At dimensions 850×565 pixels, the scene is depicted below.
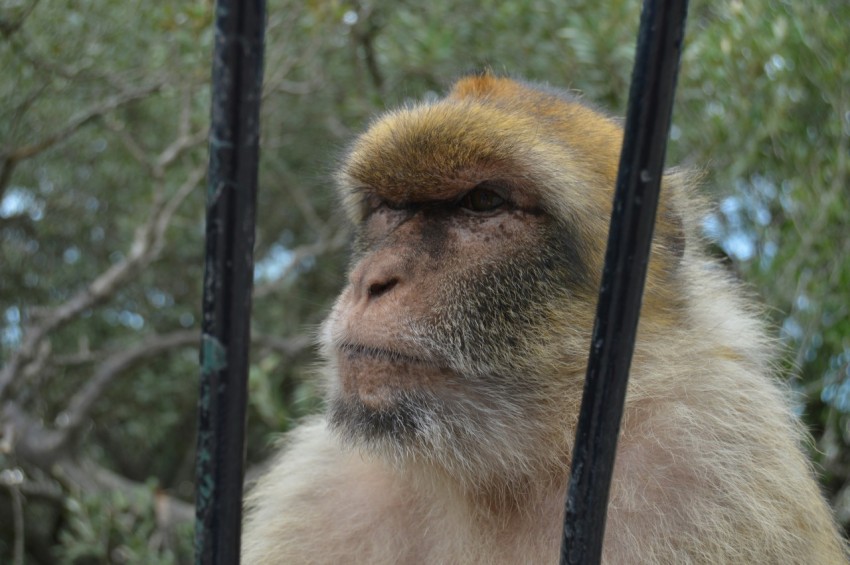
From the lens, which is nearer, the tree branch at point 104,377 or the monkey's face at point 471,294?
the monkey's face at point 471,294

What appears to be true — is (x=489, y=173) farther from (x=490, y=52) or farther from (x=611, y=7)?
(x=490, y=52)

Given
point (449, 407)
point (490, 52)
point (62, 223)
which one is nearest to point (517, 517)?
point (449, 407)

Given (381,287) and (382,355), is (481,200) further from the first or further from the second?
(382,355)

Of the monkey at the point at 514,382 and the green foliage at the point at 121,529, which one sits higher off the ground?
the monkey at the point at 514,382

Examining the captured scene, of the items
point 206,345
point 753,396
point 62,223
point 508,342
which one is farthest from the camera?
Answer: point 62,223

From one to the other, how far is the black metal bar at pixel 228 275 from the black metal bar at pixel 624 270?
1.54 feet

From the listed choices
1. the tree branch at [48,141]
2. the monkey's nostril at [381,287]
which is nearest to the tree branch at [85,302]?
the tree branch at [48,141]

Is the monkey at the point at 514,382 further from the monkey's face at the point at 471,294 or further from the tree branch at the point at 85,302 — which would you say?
the tree branch at the point at 85,302

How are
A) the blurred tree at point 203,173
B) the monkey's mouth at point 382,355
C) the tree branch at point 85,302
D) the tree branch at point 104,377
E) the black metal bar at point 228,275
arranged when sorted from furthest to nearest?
A: the tree branch at point 104,377
the tree branch at point 85,302
the blurred tree at point 203,173
the monkey's mouth at point 382,355
the black metal bar at point 228,275

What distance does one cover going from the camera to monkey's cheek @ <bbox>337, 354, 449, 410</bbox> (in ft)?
6.24

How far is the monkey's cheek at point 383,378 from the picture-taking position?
190cm

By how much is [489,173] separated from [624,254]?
1121 millimetres

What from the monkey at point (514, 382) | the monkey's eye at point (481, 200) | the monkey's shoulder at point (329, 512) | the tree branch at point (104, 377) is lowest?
the tree branch at point (104, 377)

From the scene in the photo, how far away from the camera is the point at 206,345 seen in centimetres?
103
